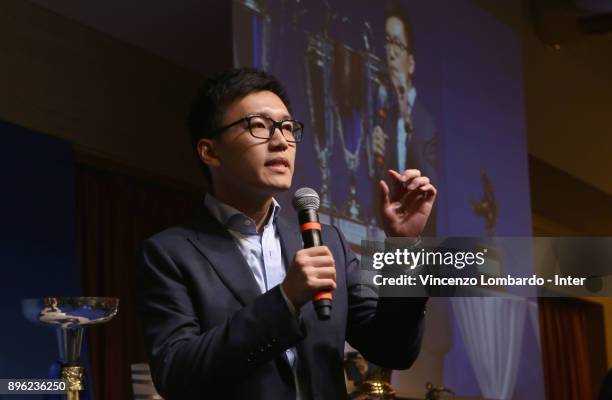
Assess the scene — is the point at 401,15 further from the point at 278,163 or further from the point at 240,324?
the point at 240,324

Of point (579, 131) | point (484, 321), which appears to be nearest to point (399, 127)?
point (484, 321)

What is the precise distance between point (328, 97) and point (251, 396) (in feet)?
9.08

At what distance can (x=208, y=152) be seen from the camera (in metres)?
1.67

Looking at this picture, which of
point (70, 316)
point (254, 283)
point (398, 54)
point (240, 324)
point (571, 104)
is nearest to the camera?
point (240, 324)

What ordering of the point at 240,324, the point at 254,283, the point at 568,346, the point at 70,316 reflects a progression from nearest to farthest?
1. the point at 240,324
2. the point at 254,283
3. the point at 70,316
4. the point at 568,346

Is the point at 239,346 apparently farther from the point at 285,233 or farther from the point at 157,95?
the point at 157,95

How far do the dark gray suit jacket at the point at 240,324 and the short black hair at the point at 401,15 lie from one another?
2.92m

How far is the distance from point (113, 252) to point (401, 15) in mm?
2601

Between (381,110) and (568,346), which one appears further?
(568,346)

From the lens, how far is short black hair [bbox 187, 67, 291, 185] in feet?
5.41

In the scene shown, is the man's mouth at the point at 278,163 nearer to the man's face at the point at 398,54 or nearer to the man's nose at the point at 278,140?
the man's nose at the point at 278,140

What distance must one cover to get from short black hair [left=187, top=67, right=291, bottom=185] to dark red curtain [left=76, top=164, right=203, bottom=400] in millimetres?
4283

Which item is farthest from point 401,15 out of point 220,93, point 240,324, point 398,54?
point 240,324

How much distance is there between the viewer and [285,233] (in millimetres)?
1628
